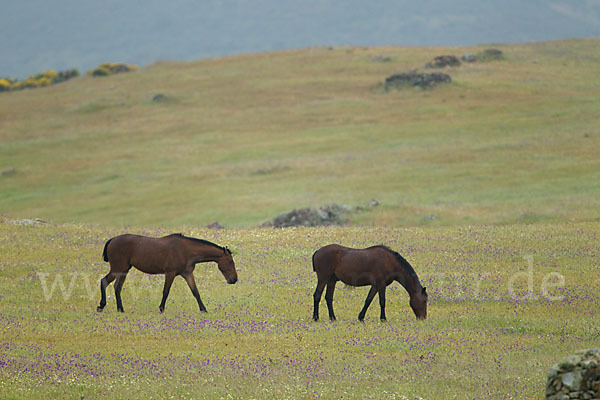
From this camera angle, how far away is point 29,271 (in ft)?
82.8

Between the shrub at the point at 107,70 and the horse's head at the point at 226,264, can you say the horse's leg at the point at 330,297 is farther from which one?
the shrub at the point at 107,70

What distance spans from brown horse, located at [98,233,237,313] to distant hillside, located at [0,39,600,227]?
22.3 meters

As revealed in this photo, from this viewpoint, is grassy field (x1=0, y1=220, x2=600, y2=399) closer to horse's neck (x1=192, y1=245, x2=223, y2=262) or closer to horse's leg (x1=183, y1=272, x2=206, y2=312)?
horse's leg (x1=183, y1=272, x2=206, y2=312)

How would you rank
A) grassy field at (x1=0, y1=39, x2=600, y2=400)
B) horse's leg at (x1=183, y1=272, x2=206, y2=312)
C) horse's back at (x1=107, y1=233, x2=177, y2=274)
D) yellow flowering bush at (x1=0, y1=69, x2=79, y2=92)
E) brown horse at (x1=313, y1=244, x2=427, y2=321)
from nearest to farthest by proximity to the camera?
grassy field at (x1=0, y1=39, x2=600, y2=400)
brown horse at (x1=313, y1=244, x2=427, y2=321)
horse's leg at (x1=183, y1=272, x2=206, y2=312)
horse's back at (x1=107, y1=233, x2=177, y2=274)
yellow flowering bush at (x1=0, y1=69, x2=79, y2=92)

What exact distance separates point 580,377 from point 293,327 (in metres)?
8.53

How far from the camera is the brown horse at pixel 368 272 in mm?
18828

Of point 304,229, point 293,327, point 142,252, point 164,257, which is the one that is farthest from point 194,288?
→ point 304,229

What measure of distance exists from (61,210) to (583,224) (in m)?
39.7

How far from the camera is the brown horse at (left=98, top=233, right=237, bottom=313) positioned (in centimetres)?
2028

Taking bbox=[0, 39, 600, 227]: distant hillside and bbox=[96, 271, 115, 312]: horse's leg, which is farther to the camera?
bbox=[0, 39, 600, 227]: distant hillside

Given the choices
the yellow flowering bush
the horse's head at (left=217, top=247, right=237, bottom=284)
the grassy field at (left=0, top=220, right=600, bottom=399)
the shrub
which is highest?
the shrub

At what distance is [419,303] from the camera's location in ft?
63.2

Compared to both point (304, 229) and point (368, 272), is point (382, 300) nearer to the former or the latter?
point (368, 272)

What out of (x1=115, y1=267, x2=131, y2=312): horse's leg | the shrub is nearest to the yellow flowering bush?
the shrub
